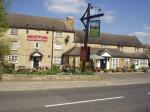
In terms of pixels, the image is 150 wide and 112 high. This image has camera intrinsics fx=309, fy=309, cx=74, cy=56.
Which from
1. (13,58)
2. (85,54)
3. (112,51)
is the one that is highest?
(112,51)

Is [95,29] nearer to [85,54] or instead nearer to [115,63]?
[85,54]

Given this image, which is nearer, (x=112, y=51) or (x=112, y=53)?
(x=112, y=53)

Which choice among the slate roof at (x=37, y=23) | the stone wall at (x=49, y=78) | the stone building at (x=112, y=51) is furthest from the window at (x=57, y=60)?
the stone wall at (x=49, y=78)

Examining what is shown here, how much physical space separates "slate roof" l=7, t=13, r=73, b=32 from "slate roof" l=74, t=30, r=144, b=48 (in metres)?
2.94

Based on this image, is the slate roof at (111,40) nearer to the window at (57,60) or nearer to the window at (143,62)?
the window at (143,62)

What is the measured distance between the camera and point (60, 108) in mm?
13289

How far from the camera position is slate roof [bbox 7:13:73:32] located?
5116 centimetres

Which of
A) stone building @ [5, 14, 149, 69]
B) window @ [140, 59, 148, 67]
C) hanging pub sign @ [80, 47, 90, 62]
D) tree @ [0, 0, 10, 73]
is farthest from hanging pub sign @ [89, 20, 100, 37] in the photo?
window @ [140, 59, 148, 67]

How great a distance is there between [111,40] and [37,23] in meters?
16.1

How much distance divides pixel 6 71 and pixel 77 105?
530 inches

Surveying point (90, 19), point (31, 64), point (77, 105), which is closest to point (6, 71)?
point (90, 19)

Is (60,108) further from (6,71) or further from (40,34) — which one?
(40,34)

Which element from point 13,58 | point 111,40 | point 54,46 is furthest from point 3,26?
point 111,40

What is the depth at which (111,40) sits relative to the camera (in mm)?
61344
